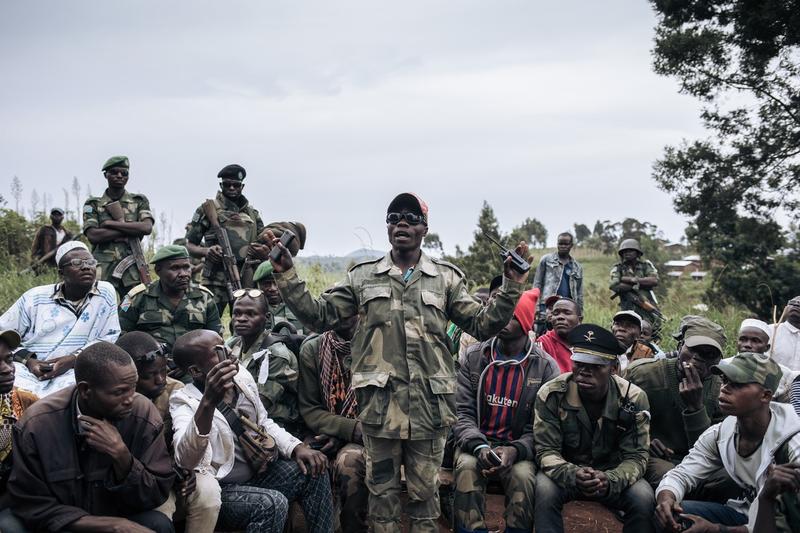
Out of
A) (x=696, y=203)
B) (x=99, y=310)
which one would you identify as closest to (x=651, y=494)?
(x=99, y=310)

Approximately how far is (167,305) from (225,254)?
63.4 inches

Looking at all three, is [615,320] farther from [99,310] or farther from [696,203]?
[696,203]

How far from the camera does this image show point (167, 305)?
21.4 feet

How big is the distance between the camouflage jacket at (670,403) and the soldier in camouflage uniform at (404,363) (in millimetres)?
1881

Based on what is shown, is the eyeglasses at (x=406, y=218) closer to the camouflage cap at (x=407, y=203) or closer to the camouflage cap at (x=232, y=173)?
the camouflage cap at (x=407, y=203)

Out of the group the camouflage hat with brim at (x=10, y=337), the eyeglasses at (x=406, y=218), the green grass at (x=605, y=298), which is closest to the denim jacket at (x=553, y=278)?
the green grass at (x=605, y=298)

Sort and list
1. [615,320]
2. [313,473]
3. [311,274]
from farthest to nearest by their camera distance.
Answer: [311,274] → [615,320] → [313,473]

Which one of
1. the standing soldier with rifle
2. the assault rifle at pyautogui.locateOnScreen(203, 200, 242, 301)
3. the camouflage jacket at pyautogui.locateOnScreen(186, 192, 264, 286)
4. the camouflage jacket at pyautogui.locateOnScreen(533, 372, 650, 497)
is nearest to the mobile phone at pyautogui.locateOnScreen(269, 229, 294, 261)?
the camouflage jacket at pyautogui.locateOnScreen(533, 372, 650, 497)

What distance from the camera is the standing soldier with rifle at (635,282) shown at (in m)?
11.0

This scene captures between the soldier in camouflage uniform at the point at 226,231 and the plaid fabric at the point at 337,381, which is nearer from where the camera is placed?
the plaid fabric at the point at 337,381

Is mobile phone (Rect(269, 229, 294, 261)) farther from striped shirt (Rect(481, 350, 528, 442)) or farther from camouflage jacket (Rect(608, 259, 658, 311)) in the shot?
camouflage jacket (Rect(608, 259, 658, 311))

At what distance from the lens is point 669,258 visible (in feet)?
87.5

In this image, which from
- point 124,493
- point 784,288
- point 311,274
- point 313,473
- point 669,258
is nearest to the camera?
point 124,493

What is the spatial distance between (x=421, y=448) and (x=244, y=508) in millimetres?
1163
